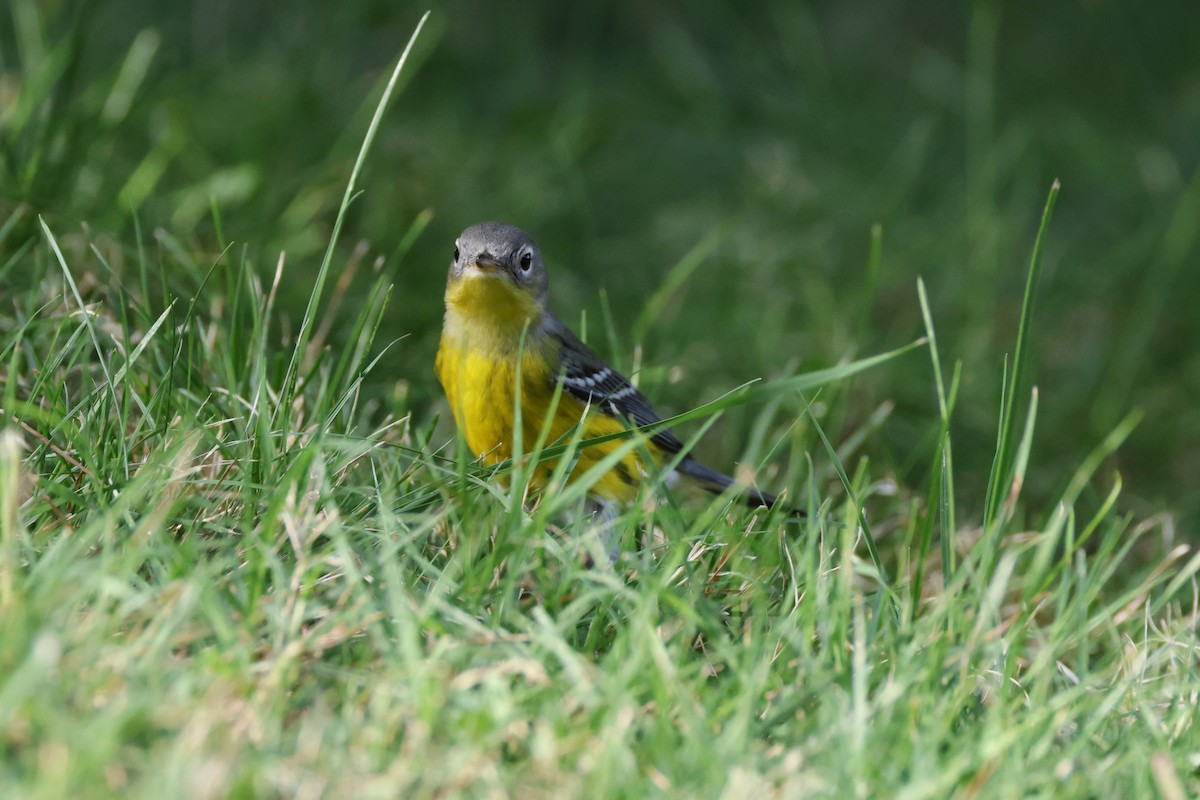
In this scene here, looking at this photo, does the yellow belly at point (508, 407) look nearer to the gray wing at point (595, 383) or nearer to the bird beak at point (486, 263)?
the gray wing at point (595, 383)

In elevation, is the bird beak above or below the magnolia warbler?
above

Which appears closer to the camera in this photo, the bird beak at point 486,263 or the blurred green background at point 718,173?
the bird beak at point 486,263

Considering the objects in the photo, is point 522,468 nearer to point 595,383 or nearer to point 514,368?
point 514,368

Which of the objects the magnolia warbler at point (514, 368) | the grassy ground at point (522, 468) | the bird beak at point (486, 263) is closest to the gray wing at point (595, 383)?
the magnolia warbler at point (514, 368)

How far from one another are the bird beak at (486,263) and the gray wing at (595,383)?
33 cm

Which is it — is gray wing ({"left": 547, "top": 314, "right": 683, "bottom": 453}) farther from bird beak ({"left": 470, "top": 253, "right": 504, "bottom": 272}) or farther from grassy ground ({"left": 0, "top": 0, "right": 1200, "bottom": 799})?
bird beak ({"left": 470, "top": 253, "right": 504, "bottom": 272})

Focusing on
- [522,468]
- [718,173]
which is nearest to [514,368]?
[522,468]

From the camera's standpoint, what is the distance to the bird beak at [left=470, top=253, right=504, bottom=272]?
3.85 m

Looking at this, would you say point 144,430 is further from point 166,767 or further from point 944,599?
point 944,599

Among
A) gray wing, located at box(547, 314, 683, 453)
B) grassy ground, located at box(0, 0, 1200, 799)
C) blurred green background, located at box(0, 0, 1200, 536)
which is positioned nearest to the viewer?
grassy ground, located at box(0, 0, 1200, 799)

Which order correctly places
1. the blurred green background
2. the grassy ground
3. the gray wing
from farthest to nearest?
the blurred green background
the gray wing
the grassy ground

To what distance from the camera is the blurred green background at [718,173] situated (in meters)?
4.84

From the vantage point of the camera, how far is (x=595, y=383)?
405 cm

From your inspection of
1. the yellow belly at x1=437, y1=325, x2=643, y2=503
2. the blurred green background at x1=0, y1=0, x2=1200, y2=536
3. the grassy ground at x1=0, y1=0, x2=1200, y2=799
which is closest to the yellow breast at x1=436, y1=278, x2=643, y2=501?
the yellow belly at x1=437, y1=325, x2=643, y2=503
